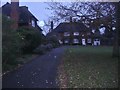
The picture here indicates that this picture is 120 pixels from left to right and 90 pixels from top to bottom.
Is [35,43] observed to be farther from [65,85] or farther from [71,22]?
[65,85]

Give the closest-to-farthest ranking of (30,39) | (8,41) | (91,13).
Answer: (8,41)
(91,13)
(30,39)

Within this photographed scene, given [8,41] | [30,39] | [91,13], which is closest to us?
[8,41]

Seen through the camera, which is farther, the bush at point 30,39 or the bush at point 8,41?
the bush at point 30,39

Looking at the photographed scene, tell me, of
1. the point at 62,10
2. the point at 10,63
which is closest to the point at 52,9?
the point at 62,10

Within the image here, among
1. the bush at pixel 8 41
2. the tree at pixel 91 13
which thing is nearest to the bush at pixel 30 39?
the tree at pixel 91 13

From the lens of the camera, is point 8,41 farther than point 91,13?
No

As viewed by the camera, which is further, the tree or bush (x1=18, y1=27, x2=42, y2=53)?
bush (x1=18, y1=27, x2=42, y2=53)

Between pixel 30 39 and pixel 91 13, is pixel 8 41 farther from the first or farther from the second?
pixel 30 39

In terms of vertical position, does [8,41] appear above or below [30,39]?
above

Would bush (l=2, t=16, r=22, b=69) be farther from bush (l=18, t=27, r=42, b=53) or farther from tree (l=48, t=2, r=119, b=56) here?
bush (l=18, t=27, r=42, b=53)

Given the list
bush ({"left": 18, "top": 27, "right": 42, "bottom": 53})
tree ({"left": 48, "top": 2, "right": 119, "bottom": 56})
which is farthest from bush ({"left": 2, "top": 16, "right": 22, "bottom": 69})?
bush ({"left": 18, "top": 27, "right": 42, "bottom": 53})

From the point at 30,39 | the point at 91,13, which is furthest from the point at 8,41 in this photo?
the point at 30,39

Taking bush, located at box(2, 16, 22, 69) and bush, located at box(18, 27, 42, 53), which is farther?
bush, located at box(18, 27, 42, 53)

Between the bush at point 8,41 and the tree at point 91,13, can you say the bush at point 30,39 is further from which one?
the bush at point 8,41
